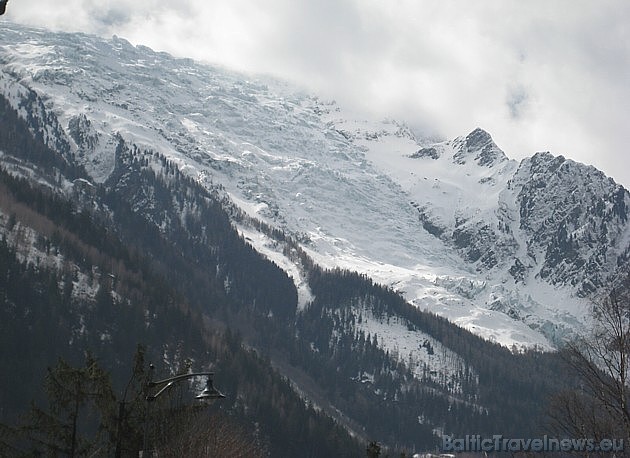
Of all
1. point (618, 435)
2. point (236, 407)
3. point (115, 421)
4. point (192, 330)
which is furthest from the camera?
point (192, 330)

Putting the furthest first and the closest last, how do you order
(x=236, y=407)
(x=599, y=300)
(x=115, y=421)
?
(x=236, y=407) → (x=115, y=421) → (x=599, y=300)

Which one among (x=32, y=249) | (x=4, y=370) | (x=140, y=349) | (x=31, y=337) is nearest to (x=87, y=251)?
(x=32, y=249)

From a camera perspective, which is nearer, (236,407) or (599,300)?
(599,300)

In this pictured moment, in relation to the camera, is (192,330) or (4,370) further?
(192,330)

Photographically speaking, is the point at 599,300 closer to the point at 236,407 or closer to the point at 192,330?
the point at 236,407

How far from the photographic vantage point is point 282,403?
17550 cm

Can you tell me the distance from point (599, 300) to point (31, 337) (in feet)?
456

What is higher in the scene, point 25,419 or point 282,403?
point 282,403

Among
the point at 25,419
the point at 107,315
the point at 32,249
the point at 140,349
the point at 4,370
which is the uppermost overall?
the point at 32,249

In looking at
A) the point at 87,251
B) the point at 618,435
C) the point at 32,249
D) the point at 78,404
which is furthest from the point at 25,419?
the point at 87,251

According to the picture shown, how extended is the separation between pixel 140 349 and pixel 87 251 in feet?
526

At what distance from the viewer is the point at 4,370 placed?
5305 inches

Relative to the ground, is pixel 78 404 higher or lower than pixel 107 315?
lower

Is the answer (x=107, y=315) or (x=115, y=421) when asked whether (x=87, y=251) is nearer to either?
(x=107, y=315)
